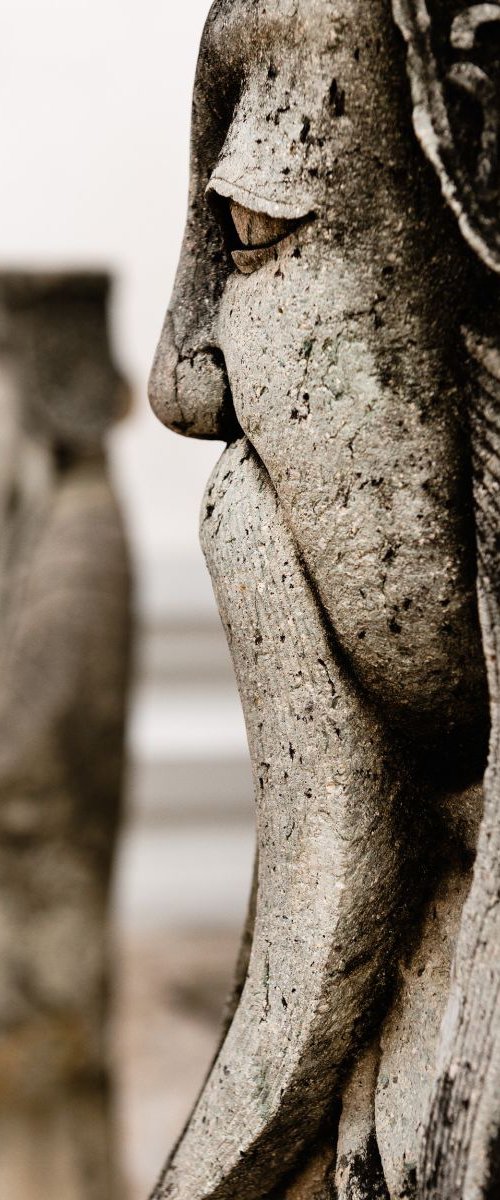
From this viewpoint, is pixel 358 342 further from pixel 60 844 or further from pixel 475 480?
pixel 60 844

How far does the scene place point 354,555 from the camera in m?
0.65

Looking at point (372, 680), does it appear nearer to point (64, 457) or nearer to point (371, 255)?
point (371, 255)

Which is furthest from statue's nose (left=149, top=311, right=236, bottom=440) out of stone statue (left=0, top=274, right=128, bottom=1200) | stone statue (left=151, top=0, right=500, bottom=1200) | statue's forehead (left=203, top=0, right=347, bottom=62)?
stone statue (left=0, top=274, right=128, bottom=1200)

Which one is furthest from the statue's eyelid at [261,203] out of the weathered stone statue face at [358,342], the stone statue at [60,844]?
the stone statue at [60,844]

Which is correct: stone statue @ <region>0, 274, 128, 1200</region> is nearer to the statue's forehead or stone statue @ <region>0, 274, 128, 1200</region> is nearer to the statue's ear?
the statue's forehead

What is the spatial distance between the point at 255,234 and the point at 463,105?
5.6 inches

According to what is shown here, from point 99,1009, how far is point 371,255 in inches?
57.8

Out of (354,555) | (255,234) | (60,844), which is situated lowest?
(60,844)

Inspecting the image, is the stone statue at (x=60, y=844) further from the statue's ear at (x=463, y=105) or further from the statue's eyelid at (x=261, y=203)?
the statue's ear at (x=463, y=105)

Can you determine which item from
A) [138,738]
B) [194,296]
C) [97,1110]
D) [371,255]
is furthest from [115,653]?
[138,738]

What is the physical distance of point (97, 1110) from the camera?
1.92 metres

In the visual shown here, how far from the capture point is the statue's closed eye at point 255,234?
673 millimetres

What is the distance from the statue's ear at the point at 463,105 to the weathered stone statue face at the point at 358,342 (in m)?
0.03

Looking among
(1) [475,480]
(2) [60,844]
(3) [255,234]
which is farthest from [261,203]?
(2) [60,844]
